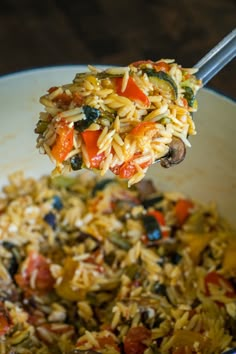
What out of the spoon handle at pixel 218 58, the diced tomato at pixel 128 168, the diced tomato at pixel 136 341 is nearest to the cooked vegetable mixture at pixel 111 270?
the diced tomato at pixel 136 341

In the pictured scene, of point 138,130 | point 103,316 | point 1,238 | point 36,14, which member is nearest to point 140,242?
point 103,316

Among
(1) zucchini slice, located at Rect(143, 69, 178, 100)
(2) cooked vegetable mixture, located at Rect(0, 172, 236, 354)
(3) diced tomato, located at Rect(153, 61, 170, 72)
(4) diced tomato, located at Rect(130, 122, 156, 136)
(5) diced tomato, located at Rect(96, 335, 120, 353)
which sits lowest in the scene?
(5) diced tomato, located at Rect(96, 335, 120, 353)

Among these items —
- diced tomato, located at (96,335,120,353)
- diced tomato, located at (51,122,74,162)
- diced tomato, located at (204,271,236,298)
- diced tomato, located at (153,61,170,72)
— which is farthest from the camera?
diced tomato, located at (204,271,236,298)

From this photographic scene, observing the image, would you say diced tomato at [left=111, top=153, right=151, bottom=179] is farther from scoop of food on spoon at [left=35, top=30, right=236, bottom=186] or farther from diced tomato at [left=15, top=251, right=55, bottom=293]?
diced tomato at [left=15, top=251, right=55, bottom=293]

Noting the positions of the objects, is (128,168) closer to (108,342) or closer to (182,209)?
(108,342)

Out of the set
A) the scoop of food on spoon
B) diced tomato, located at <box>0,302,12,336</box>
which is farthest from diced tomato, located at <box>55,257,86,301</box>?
the scoop of food on spoon

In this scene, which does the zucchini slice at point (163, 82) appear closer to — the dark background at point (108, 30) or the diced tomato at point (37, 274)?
the diced tomato at point (37, 274)
